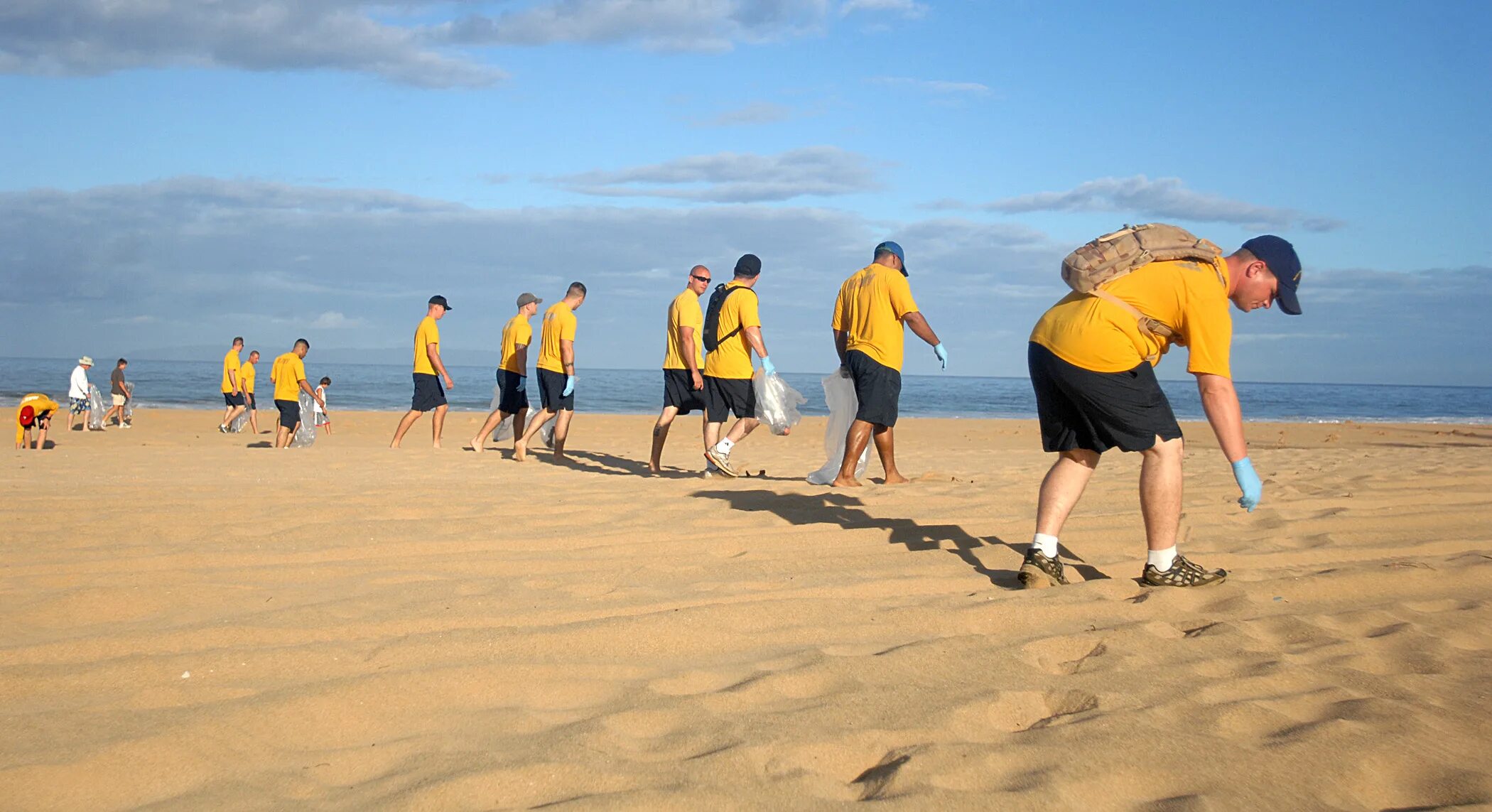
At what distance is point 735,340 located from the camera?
8.12m

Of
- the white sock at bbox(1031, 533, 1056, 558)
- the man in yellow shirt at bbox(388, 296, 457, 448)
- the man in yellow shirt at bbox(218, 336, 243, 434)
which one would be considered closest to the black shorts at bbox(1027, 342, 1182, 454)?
the white sock at bbox(1031, 533, 1056, 558)

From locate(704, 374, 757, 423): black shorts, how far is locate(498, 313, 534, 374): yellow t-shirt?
3014mm

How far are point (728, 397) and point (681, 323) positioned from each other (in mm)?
756

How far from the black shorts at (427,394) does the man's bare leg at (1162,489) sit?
28.2 ft

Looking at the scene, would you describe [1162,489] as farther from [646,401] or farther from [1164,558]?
[646,401]

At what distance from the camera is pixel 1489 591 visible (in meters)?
3.79

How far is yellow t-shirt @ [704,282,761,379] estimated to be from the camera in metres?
8.09

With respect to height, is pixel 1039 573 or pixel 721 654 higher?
pixel 1039 573

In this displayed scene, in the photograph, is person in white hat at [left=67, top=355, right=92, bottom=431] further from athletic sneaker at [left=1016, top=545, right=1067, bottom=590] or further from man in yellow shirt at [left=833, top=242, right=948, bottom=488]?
athletic sneaker at [left=1016, top=545, right=1067, bottom=590]

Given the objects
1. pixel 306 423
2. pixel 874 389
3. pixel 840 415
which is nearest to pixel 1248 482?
pixel 874 389

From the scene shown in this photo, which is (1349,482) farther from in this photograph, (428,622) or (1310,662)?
(428,622)

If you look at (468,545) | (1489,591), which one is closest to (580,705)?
(468,545)

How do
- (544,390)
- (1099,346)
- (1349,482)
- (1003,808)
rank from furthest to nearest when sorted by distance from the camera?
1. (544,390)
2. (1349,482)
3. (1099,346)
4. (1003,808)

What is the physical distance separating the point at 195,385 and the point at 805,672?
43.4m
